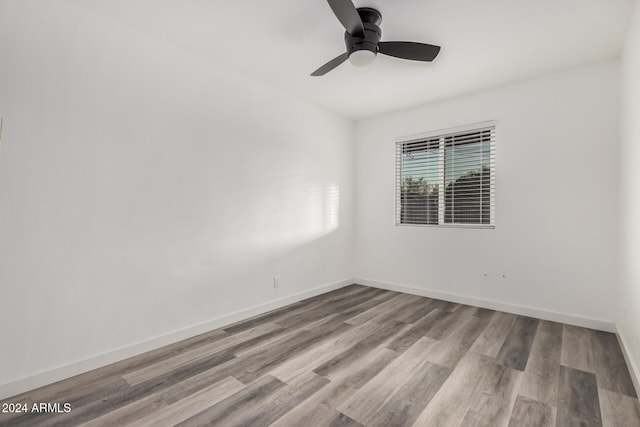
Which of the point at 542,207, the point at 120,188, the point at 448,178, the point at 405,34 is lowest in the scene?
the point at 542,207

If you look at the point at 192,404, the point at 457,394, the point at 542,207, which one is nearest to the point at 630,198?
the point at 542,207

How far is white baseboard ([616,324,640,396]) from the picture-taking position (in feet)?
6.13

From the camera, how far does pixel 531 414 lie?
5.48 ft

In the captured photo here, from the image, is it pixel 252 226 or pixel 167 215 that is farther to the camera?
pixel 252 226

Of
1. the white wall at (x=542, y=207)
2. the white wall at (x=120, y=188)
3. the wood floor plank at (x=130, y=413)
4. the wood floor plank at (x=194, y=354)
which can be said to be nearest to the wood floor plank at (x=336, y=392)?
the wood floor plank at (x=130, y=413)

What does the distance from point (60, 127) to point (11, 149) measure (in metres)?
0.29

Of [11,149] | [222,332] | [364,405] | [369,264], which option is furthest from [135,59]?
[369,264]

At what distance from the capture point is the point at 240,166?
3084mm

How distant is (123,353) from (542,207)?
4.02 m

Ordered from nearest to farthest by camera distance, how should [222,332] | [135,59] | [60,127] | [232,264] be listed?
[60,127] → [135,59] → [222,332] → [232,264]

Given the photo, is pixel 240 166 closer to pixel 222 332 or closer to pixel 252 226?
pixel 252 226

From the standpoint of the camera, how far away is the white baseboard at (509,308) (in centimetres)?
285

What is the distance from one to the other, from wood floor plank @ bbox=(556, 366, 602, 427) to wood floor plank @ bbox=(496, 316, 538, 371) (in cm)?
25

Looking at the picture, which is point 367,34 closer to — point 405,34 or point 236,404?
point 405,34
